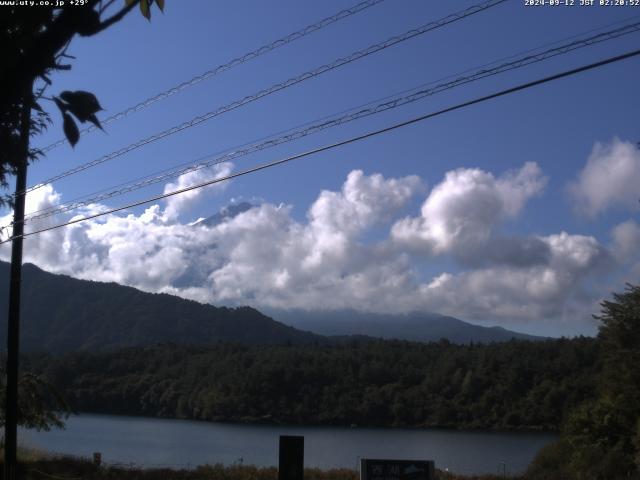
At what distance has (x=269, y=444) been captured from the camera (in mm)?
56469

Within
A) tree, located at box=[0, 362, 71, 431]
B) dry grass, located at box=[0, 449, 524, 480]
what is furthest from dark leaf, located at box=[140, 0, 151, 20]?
tree, located at box=[0, 362, 71, 431]

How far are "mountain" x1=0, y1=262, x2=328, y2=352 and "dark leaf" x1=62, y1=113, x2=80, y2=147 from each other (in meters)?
158

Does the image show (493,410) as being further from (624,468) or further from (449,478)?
(449,478)

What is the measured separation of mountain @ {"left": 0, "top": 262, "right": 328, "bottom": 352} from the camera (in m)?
170

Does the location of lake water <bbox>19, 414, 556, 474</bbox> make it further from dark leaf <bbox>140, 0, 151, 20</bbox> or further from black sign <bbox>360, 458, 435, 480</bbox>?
dark leaf <bbox>140, 0, 151, 20</bbox>

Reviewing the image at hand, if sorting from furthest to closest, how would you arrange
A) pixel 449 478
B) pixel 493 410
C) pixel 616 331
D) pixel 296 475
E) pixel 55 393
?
pixel 493 410 → pixel 616 331 → pixel 55 393 → pixel 449 478 → pixel 296 475

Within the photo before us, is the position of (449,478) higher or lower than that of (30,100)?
lower

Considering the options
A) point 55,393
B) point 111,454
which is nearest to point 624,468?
point 55,393

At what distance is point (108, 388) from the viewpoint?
89.9m

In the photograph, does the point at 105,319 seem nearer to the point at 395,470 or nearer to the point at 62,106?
the point at 395,470

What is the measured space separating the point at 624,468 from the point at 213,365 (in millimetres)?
73652

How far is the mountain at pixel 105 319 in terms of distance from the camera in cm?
16950

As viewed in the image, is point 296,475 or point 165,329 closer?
point 296,475

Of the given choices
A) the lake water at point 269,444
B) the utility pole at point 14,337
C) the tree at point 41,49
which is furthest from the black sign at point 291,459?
the lake water at point 269,444
